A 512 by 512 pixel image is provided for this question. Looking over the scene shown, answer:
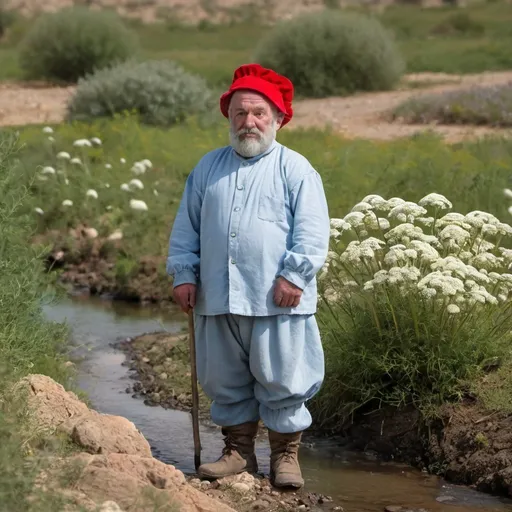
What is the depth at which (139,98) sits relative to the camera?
1659 cm

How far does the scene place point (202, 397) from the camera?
733 centimetres

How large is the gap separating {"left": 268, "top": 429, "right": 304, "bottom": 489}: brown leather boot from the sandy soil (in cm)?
937

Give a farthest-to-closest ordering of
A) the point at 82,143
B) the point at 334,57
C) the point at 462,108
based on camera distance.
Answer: the point at 334,57, the point at 462,108, the point at 82,143

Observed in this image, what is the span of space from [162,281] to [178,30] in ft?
95.0

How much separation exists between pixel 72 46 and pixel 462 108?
869cm

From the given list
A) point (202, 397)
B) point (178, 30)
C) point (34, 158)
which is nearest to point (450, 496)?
point (202, 397)

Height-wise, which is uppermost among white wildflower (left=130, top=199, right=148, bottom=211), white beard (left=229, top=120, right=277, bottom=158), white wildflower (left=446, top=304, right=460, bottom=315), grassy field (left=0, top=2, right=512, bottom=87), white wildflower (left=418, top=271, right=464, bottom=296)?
grassy field (left=0, top=2, right=512, bottom=87)

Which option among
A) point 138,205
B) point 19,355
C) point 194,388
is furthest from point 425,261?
point 138,205

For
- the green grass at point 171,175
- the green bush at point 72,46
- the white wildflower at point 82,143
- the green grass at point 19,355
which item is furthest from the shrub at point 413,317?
the green bush at point 72,46

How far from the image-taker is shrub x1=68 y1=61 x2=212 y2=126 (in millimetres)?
16453

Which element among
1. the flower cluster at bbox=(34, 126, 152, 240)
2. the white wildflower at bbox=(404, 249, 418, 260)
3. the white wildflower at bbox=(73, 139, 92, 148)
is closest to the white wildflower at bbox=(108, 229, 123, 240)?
the flower cluster at bbox=(34, 126, 152, 240)

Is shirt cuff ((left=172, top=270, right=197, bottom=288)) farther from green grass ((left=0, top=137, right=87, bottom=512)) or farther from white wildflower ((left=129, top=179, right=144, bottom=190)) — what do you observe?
white wildflower ((left=129, top=179, right=144, bottom=190))

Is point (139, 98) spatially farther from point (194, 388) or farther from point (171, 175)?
point (194, 388)

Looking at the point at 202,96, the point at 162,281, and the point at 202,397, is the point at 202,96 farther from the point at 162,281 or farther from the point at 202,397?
the point at 202,397
